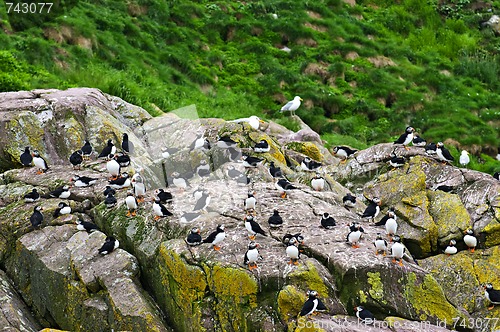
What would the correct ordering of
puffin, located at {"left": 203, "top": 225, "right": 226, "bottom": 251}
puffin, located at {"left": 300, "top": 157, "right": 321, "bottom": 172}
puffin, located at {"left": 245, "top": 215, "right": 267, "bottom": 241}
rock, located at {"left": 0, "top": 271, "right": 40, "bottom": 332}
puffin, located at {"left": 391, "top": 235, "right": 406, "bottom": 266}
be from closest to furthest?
1. puffin, located at {"left": 391, "top": 235, "right": 406, "bottom": 266}
2. rock, located at {"left": 0, "top": 271, "right": 40, "bottom": 332}
3. puffin, located at {"left": 203, "top": 225, "right": 226, "bottom": 251}
4. puffin, located at {"left": 245, "top": 215, "right": 267, "bottom": 241}
5. puffin, located at {"left": 300, "top": 157, "right": 321, "bottom": 172}

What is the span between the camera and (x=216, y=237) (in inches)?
559

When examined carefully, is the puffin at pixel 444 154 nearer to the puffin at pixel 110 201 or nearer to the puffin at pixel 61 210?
the puffin at pixel 110 201

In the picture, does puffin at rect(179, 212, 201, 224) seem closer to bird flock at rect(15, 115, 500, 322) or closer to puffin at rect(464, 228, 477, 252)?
bird flock at rect(15, 115, 500, 322)

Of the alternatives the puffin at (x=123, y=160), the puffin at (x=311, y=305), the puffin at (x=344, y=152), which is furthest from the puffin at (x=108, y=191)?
the puffin at (x=344, y=152)

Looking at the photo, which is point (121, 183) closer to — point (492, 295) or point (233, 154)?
point (233, 154)

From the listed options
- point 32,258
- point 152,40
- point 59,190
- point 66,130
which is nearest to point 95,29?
point 152,40

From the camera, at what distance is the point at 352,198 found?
724 inches

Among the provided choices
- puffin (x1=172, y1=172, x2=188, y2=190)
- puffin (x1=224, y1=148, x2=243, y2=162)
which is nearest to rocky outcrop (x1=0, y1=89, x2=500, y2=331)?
puffin (x1=224, y1=148, x2=243, y2=162)

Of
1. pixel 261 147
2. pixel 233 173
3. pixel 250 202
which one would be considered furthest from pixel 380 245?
pixel 261 147

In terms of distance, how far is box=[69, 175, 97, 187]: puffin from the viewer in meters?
17.4

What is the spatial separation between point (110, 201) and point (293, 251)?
16.3 ft

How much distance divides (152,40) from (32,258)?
20077 mm

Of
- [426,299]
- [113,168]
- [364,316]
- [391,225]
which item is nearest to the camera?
[364,316]

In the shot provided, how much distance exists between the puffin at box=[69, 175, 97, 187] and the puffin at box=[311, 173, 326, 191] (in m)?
5.90
